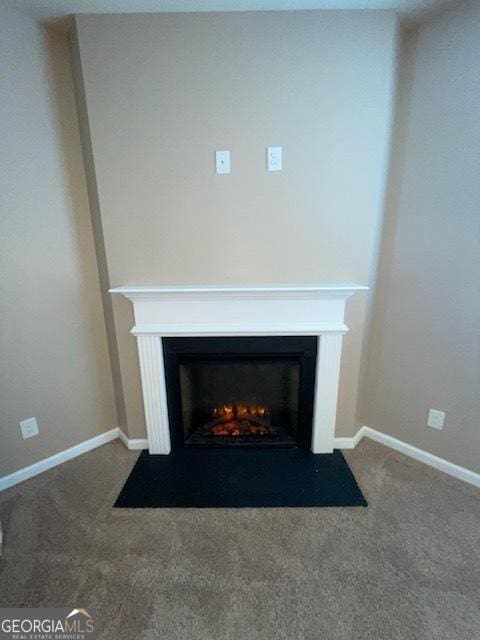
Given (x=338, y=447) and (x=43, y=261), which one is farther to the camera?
A: (x=338, y=447)

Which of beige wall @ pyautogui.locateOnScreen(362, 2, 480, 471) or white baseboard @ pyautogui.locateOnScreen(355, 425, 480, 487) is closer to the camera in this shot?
beige wall @ pyautogui.locateOnScreen(362, 2, 480, 471)

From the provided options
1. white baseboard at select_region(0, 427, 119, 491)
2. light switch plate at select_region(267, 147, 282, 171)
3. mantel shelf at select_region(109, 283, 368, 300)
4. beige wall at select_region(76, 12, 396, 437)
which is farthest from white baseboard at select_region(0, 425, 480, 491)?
light switch plate at select_region(267, 147, 282, 171)

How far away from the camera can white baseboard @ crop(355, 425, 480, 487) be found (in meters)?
1.72

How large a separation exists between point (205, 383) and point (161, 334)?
0.48 metres

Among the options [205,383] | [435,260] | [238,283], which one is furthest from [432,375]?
[205,383]

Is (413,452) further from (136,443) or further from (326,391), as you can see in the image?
(136,443)

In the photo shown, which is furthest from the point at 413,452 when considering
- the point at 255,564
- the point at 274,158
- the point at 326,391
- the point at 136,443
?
the point at 274,158

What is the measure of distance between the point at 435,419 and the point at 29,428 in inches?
93.6

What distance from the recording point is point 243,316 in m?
1.72

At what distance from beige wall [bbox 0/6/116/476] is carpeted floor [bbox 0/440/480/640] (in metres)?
0.44

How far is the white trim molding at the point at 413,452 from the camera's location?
1730mm

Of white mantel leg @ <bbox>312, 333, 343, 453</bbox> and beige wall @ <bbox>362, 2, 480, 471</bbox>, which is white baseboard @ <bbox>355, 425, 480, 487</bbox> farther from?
white mantel leg @ <bbox>312, 333, 343, 453</bbox>

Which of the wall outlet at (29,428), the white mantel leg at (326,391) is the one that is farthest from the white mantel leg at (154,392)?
the white mantel leg at (326,391)

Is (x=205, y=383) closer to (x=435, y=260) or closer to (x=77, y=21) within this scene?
(x=435, y=260)
